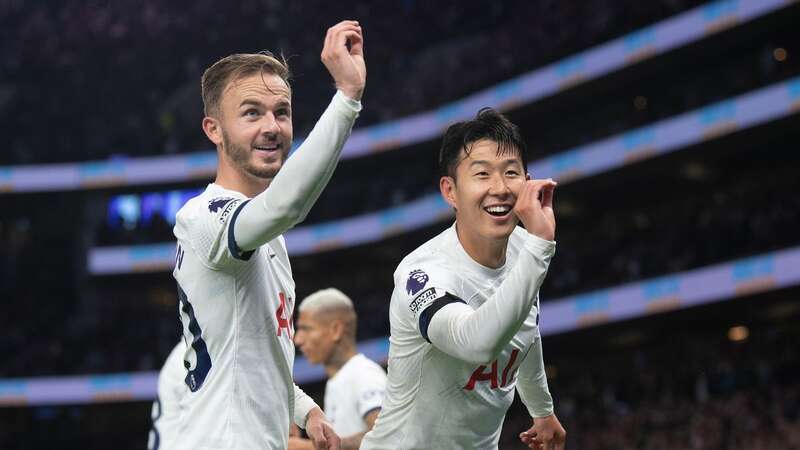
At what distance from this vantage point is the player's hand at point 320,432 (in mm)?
4809

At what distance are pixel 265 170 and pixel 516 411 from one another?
28874mm

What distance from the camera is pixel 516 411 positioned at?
32.3 m

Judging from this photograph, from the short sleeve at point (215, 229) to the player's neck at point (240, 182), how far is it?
0.58ft

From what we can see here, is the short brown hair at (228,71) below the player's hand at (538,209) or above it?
above

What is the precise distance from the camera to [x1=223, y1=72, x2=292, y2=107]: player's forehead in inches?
172

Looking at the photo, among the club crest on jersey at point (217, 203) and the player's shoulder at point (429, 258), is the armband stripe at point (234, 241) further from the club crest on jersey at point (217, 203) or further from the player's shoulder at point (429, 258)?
the player's shoulder at point (429, 258)

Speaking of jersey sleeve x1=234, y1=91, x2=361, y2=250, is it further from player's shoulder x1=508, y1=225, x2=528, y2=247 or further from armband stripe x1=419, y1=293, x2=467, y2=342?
player's shoulder x1=508, y1=225, x2=528, y2=247

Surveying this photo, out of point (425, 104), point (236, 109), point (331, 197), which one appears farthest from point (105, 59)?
point (236, 109)

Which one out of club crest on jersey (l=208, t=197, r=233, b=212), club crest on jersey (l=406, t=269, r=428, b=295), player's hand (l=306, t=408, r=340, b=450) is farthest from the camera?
player's hand (l=306, t=408, r=340, b=450)

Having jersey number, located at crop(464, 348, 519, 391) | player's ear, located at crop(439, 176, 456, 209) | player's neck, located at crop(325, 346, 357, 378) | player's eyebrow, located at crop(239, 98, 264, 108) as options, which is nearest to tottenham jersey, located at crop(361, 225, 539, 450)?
jersey number, located at crop(464, 348, 519, 391)

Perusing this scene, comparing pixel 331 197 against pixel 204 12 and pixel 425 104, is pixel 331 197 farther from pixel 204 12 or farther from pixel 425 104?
pixel 204 12

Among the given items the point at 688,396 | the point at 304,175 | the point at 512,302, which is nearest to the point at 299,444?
the point at 512,302

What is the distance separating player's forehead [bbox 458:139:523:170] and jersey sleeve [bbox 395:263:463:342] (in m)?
0.50

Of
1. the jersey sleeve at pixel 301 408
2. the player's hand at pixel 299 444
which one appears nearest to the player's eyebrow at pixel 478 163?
the jersey sleeve at pixel 301 408
